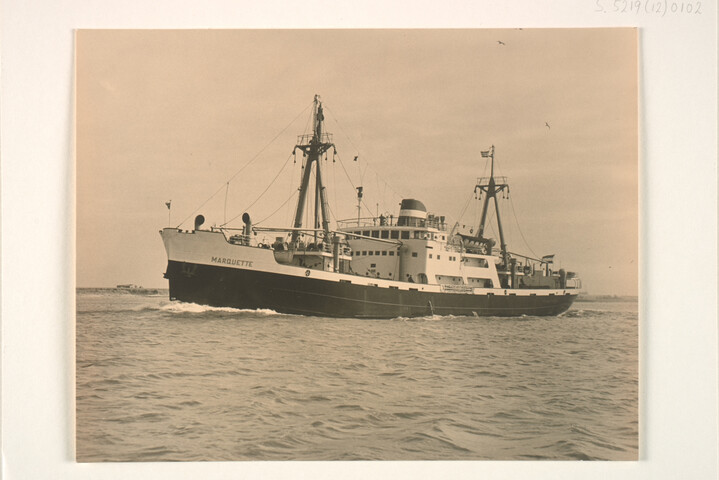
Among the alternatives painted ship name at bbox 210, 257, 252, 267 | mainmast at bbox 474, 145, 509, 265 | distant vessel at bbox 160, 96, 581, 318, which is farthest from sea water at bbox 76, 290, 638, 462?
mainmast at bbox 474, 145, 509, 265

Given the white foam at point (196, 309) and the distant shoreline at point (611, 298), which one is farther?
the white foam at point (196, 309)

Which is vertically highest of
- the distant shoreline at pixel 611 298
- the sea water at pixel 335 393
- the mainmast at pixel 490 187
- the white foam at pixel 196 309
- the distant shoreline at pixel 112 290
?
the mainmast at pixel 490 187

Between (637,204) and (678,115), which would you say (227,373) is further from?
(678,115)

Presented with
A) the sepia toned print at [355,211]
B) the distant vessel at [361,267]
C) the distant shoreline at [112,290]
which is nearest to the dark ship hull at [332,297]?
the distant vessel at [361,267]

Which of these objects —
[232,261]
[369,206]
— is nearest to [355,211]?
[369,206]

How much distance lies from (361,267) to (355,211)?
62 cm

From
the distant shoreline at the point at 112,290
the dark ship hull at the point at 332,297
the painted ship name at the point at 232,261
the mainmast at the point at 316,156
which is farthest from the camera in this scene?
Result: the painted ship name at the point at 232,261

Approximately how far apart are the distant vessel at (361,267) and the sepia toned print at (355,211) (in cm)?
4

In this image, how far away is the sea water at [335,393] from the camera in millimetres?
3098

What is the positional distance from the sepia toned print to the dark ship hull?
181 mm

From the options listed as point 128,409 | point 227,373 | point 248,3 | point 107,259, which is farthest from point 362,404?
point 248,3

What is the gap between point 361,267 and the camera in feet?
13.3

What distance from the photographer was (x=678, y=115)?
3211 millimetres

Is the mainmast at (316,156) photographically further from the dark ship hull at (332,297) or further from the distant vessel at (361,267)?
the dark ship hull at (332,297)
